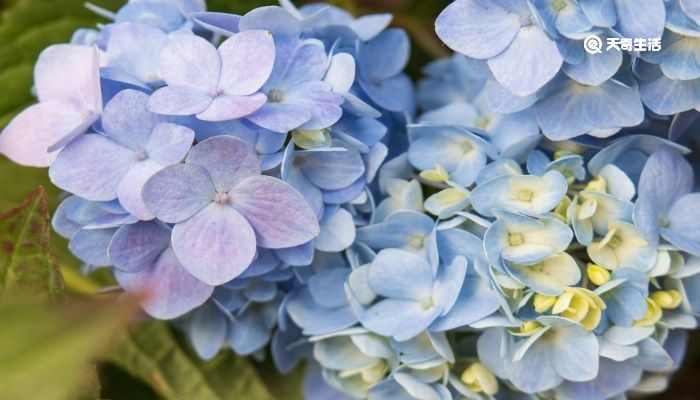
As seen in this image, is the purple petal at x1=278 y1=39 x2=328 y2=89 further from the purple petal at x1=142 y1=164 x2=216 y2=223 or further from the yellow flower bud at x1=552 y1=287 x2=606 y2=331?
the yellow flower bud at x1=552 y1=287 x2=606 y2=331

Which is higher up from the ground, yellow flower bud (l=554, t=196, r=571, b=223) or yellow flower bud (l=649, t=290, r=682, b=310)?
yellow flower bud (l=554, t=196, r=571, b=223)

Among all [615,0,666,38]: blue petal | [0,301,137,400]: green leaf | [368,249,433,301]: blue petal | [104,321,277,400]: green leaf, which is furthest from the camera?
[104,321,277,400]: green leaf

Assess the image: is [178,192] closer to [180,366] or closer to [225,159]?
[225,159]

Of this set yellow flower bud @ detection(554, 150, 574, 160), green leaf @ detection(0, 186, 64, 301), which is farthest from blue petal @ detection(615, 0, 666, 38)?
green leaf @ detection(0, 186, 64, 301)

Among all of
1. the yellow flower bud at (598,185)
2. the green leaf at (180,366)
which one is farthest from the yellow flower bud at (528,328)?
the green leaf at (180,366)

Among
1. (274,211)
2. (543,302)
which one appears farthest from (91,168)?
(543,302)

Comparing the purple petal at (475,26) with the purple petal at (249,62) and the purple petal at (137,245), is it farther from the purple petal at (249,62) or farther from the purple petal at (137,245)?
the purple petal at (137,245)
